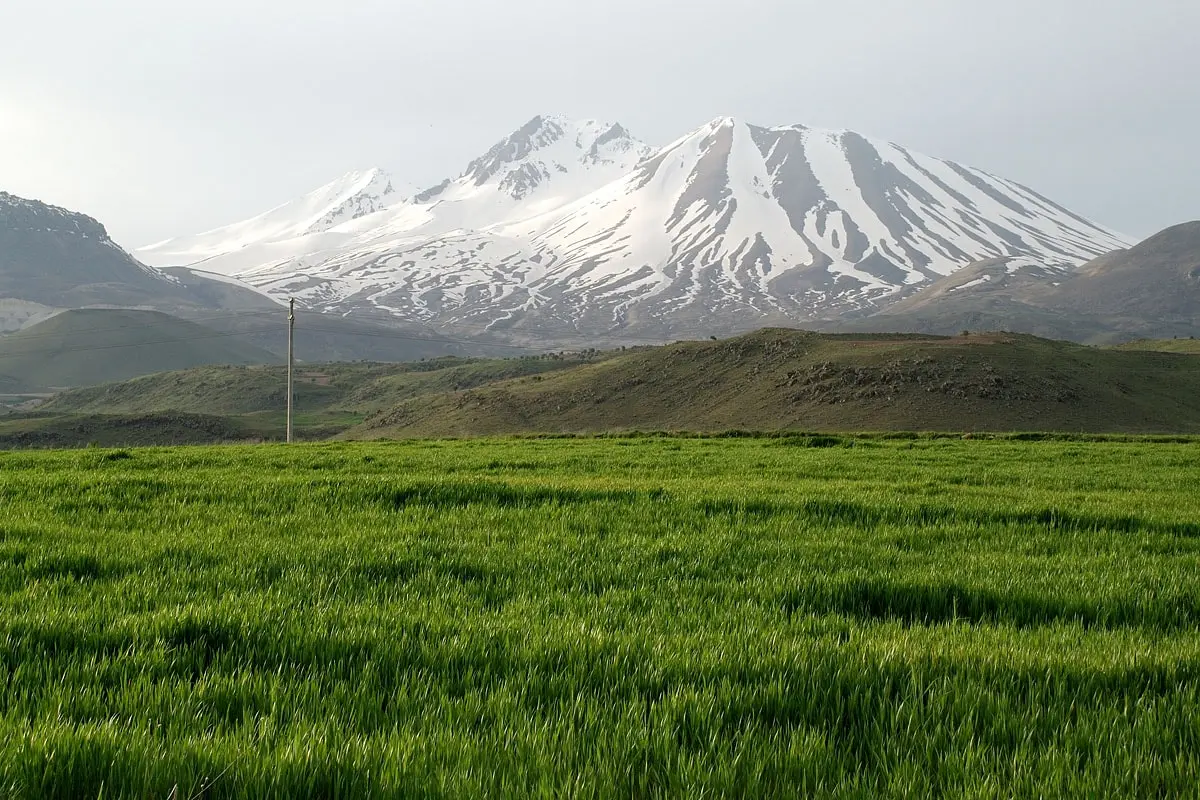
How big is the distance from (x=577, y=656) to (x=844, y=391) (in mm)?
75244

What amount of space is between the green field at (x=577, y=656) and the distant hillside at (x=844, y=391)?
6047cm

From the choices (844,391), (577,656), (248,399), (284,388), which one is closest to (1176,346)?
(844,391)

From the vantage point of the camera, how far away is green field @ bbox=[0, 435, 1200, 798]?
334 cm

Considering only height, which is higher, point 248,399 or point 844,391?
point 844,391

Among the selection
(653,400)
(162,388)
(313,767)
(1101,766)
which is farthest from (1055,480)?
(162,388)

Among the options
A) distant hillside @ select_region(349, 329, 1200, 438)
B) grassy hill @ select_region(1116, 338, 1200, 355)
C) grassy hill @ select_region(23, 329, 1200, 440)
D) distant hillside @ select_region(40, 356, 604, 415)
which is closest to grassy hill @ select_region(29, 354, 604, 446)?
distant hillside @ select_region(40, 356, 604, 415)

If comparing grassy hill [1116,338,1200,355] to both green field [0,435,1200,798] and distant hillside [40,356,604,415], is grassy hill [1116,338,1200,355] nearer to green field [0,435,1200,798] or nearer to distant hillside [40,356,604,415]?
distant hillside [40,356,604,415]

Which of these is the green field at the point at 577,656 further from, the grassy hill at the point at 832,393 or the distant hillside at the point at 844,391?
the grassy hill at the point at 832,393

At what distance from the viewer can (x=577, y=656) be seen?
15.8ft

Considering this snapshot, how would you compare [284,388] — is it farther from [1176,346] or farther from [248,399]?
[1176,346]

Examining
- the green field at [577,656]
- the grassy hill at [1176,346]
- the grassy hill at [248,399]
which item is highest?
the grassy hill at [1176,346]

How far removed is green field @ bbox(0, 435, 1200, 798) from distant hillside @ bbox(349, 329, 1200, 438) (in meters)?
60.5

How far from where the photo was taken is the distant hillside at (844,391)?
68.4m

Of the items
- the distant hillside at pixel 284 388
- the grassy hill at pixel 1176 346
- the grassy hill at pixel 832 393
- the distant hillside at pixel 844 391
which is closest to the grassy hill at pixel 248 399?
the distant hillside at pixel 284 388
